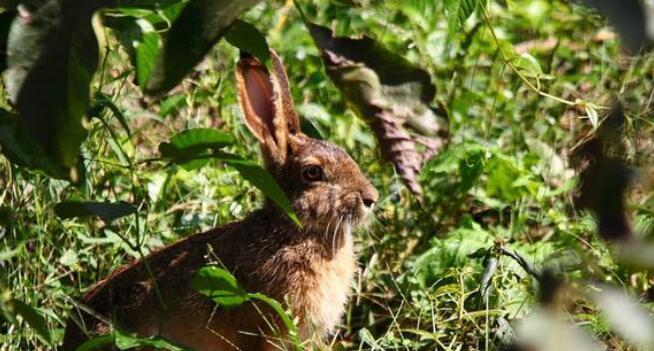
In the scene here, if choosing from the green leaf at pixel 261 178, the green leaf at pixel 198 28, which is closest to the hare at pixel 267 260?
the green leaf at pixel 261 178

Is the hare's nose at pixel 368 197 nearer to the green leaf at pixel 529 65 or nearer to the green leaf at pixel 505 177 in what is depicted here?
the green leaf at pixel 505 177

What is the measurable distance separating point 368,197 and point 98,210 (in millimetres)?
1814

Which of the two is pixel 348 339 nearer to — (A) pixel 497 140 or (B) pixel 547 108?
(A) pixel 497 140

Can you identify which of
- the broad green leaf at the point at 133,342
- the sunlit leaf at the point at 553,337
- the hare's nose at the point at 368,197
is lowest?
the hare's nose at the point at 368,197

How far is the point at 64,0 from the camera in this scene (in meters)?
1.90

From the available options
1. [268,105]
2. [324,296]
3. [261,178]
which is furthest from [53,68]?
[268,105]

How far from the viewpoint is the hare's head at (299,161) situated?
4.89 metres

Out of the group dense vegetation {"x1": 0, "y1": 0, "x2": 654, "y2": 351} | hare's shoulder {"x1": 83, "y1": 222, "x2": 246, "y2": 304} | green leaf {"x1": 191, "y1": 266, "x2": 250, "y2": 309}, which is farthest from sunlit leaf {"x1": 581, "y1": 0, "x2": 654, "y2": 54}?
hare's shoulder {"x1": 83, "y1": 222, "x2": 246, "y2": 304}

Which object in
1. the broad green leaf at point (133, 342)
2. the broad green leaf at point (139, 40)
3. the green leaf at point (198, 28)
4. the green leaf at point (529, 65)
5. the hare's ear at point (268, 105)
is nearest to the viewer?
the green leaf at point (198, 28)

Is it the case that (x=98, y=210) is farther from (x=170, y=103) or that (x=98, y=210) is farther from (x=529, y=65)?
(x=170, y=103)

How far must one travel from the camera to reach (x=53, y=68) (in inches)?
73.2

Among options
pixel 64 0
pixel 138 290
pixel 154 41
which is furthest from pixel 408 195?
pixel 64 0

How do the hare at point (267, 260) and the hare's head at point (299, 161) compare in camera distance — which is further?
the hare's head at point (299, 161)

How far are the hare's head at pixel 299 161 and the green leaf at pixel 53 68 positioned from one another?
285 centimetres
